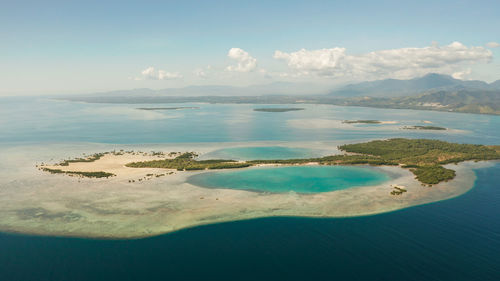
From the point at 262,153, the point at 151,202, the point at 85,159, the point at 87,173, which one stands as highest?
the point at 262,153

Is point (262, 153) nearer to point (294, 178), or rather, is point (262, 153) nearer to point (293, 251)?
point (294, 178)

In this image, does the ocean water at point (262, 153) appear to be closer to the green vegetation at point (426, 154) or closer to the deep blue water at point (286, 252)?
the green vegetation at point (426, 154)

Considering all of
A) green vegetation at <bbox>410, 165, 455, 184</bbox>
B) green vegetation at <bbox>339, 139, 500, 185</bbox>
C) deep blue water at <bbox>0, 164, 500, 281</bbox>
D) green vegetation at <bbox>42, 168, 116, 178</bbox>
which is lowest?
deep blue water at <bbox>0, 164, 500, 281</bbox>

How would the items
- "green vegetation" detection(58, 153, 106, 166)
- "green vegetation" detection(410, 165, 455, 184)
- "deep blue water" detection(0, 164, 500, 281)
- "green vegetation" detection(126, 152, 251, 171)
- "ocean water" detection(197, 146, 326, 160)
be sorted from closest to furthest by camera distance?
"deep blue water" detection(0, 164, 500, 281) < "green vegetation" detection(410, 165, 455, 184) < "green vegetation" detection(126, 152, 251, 171) < "green vegetation" detection(58, 153, 106, 166) < "ocean water" detection(197, 146, 326, 160)

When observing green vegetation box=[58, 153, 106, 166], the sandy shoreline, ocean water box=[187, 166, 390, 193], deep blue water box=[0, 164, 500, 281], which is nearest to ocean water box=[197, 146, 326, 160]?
ocean water box=[187, 166, 390, 193]

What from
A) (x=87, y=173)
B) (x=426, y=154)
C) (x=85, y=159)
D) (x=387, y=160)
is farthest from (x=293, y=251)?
(x=426, y=154)

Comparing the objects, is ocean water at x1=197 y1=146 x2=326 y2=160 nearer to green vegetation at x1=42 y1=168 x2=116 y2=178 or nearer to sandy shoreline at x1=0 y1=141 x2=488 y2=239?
sandy shoreline at x1=0 y1=141 x2=488 y2=239

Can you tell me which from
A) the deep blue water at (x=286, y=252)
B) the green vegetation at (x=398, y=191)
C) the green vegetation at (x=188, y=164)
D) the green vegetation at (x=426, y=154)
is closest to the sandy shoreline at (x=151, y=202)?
the green vegetation at (x=398, y=191)
